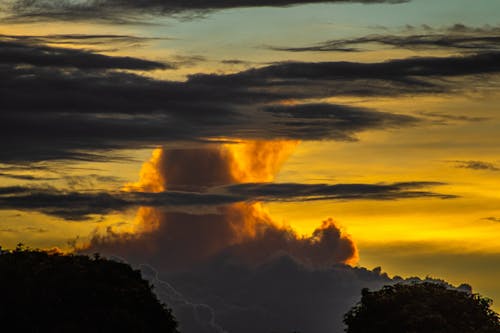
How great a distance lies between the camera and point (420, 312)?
147m

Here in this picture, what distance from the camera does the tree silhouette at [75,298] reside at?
135 meters

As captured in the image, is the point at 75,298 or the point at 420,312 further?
the point at 420,312

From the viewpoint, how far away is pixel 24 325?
441 feet

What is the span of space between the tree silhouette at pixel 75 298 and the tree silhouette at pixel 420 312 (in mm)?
21421

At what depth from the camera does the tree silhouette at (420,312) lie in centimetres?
14546

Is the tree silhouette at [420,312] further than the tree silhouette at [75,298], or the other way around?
the tree silhouette at [420,312]

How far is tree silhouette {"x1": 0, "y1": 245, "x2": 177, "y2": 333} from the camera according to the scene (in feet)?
443

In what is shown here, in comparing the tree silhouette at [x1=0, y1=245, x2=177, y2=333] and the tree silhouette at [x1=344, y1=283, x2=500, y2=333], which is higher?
the tree silhouette at [x1=344, y1=283, x2=500, y2=333]

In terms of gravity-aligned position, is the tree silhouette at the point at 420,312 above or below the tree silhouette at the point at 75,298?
above

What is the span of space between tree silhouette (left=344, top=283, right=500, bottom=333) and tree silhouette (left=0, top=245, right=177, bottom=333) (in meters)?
21.4

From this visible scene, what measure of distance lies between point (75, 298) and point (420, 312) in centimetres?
3587

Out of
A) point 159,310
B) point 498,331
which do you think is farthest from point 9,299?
point 498,331

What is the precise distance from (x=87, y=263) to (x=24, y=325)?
12.4 meters

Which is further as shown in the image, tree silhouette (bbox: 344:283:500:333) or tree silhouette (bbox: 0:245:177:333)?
tree silhouette (bbox: 344:283:500:333)
